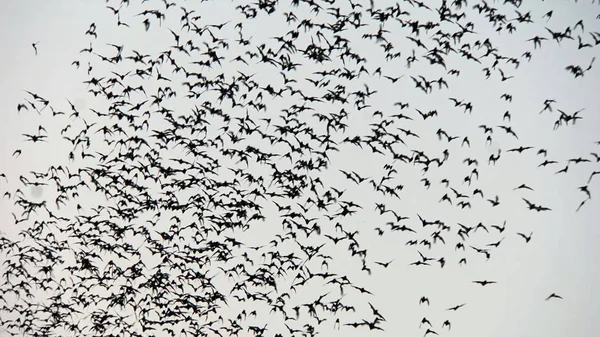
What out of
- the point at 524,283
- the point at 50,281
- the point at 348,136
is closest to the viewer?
the point at 524,283

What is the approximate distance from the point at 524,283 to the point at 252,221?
192 cm

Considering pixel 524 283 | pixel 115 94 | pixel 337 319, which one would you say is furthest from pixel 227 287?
pixel 524 283

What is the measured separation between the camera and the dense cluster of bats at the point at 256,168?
405cm

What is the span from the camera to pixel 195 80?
14.1 ft

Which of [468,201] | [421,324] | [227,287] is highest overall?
[468,201]

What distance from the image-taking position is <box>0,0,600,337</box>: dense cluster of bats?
4.05 metres

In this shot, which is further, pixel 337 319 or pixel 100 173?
pixel 100 173

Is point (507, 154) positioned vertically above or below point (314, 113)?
below

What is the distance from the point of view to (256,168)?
13.9ft

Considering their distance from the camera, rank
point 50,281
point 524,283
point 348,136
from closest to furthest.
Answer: point 524,283
point 348,136
point 50,281

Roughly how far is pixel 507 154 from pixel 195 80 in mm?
2282

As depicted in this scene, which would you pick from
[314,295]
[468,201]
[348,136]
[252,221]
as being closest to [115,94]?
[252,221]

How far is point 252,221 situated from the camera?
4.23 metres

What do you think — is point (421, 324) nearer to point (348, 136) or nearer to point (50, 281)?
point (348, 136)
